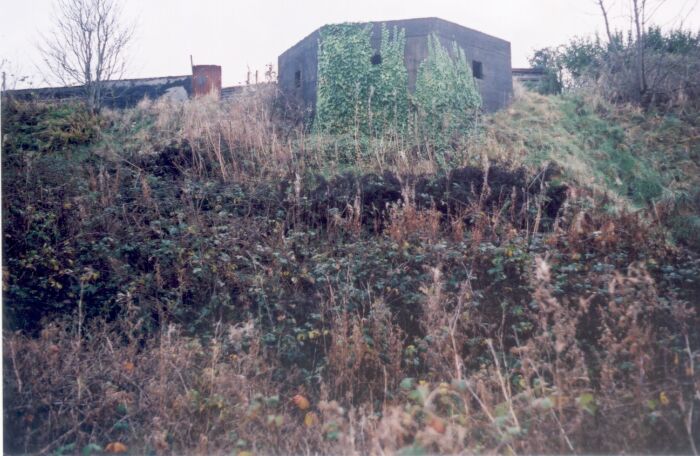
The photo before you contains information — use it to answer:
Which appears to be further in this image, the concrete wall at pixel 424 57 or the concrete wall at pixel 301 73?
the concrete wall at pixel 301 73

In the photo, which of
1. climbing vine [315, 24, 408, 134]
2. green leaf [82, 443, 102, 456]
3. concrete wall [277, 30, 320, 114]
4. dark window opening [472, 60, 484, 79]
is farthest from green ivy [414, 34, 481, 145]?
green leaf [82, 443, 102, 456]

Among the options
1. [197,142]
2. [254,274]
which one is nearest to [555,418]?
[254,274]

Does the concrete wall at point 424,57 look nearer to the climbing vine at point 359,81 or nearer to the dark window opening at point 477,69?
the dark window opening at point 477,69

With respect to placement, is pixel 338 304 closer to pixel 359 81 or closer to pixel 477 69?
pixel 359 81

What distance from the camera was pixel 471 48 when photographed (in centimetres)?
Result: 1152

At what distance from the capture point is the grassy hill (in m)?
2.71

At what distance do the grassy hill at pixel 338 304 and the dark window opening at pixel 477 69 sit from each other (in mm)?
4105

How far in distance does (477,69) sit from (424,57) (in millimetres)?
1838

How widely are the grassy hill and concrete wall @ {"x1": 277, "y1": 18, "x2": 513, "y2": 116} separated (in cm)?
351

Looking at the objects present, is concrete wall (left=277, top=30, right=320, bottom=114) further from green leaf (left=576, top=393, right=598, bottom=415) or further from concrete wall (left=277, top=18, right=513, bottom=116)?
green leaf (left=576, top=393, right=598, bottom=415)

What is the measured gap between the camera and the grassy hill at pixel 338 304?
2713 mm

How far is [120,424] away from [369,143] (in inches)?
273

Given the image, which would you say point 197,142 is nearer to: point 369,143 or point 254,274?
point 369,143

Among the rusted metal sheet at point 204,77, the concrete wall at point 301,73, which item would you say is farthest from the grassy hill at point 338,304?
the rusted metal sheet at point 204,77
